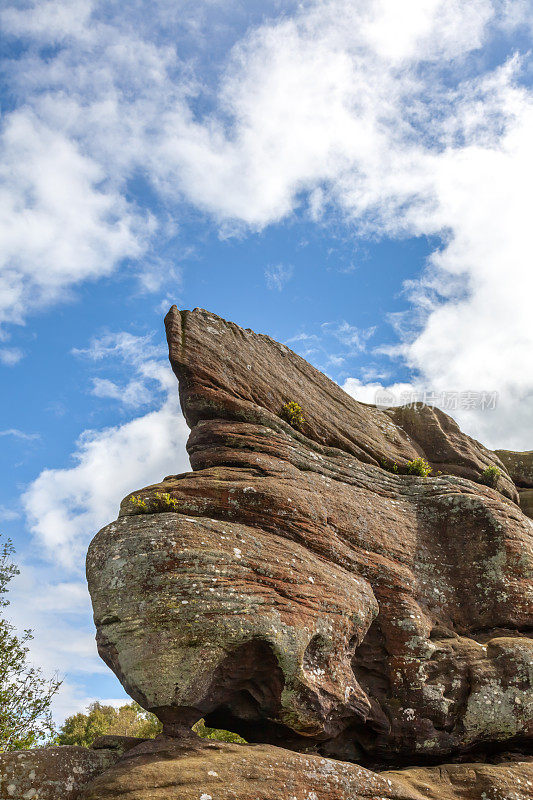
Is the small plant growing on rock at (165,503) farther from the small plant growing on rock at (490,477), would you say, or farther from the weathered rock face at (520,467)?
the weathered rock face at (520,467)

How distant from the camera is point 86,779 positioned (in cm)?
1270

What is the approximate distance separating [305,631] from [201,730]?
27.3 metres

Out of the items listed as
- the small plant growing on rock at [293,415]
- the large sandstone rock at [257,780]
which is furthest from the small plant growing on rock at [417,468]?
the large sandstone rock at [257,780]

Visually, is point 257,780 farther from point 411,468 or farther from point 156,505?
point 411,468

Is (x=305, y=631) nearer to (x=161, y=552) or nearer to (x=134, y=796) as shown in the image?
(x=161, y=552)

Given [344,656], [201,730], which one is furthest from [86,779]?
[201,730]

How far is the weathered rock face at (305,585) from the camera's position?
14.0 metres

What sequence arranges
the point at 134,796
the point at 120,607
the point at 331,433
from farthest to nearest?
1. the point at 331,433
2. the point at 120,607
3. the point at 134,796

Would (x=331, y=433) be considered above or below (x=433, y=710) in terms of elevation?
above

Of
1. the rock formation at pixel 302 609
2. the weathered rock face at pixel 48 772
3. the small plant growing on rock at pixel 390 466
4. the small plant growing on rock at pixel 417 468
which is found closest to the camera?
the weathered rock face at pixel 48 772

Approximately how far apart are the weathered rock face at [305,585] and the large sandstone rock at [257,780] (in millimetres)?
1128

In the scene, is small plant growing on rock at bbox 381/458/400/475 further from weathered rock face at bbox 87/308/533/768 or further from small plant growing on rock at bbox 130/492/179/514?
small plant growing on rock at bbox 130/492/179/514

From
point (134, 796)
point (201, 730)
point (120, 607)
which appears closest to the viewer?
point (134, 796)

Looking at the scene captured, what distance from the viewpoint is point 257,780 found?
12.2m
